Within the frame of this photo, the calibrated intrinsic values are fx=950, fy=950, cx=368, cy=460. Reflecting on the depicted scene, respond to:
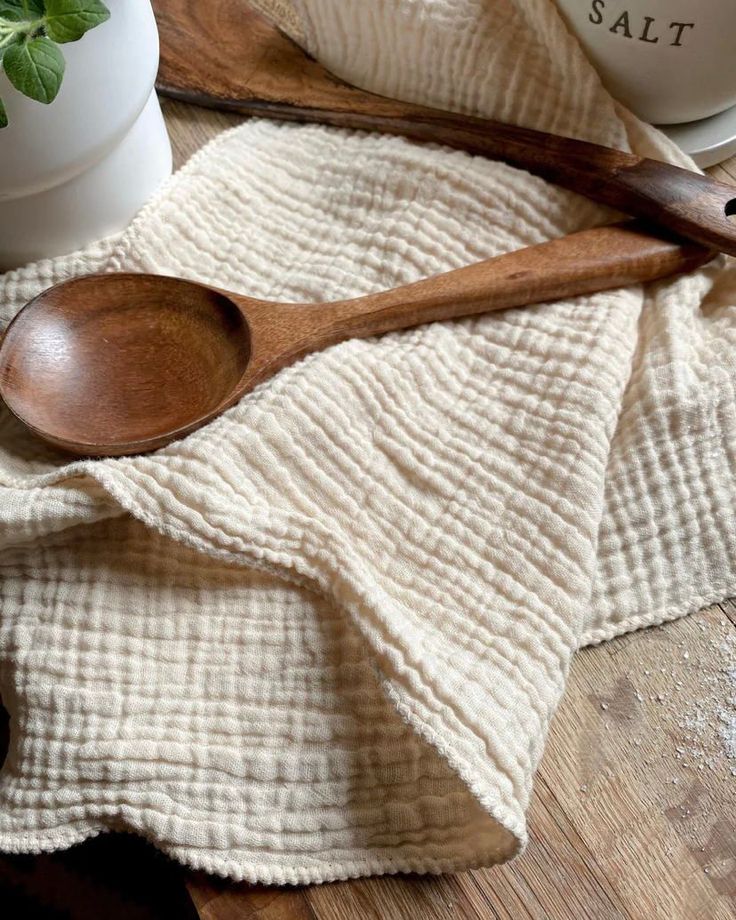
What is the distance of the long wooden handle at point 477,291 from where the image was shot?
48 cm

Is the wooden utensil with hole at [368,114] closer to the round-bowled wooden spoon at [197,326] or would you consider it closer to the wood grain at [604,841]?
the round-bowled wooden spoon at [197,326]

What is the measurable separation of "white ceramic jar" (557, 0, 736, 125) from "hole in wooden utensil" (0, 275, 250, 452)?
24cm

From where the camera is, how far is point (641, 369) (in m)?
0.47

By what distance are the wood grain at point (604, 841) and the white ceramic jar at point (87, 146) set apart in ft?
1.05

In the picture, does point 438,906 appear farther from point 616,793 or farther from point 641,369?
point 641,369

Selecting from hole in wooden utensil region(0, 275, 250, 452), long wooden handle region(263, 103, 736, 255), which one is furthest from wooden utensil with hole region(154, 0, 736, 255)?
hole in wooden utensil region(0, 275, 250, 452)

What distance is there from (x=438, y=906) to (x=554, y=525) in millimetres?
167

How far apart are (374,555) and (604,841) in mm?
155

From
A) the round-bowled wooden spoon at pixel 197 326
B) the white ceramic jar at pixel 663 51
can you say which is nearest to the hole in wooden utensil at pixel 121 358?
the round-bowled wooden spoon at pixel 197 326

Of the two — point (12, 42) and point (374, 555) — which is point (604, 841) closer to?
point (374, 555)

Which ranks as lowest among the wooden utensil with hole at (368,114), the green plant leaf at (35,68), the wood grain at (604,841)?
the wood grain at (604,841)

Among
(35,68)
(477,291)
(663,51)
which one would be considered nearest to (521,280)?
(477,291)

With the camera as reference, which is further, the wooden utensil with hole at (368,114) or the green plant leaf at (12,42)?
the wooden utensil with hole at (368,114)

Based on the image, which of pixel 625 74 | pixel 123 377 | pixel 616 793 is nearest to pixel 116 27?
pixel 123 377
